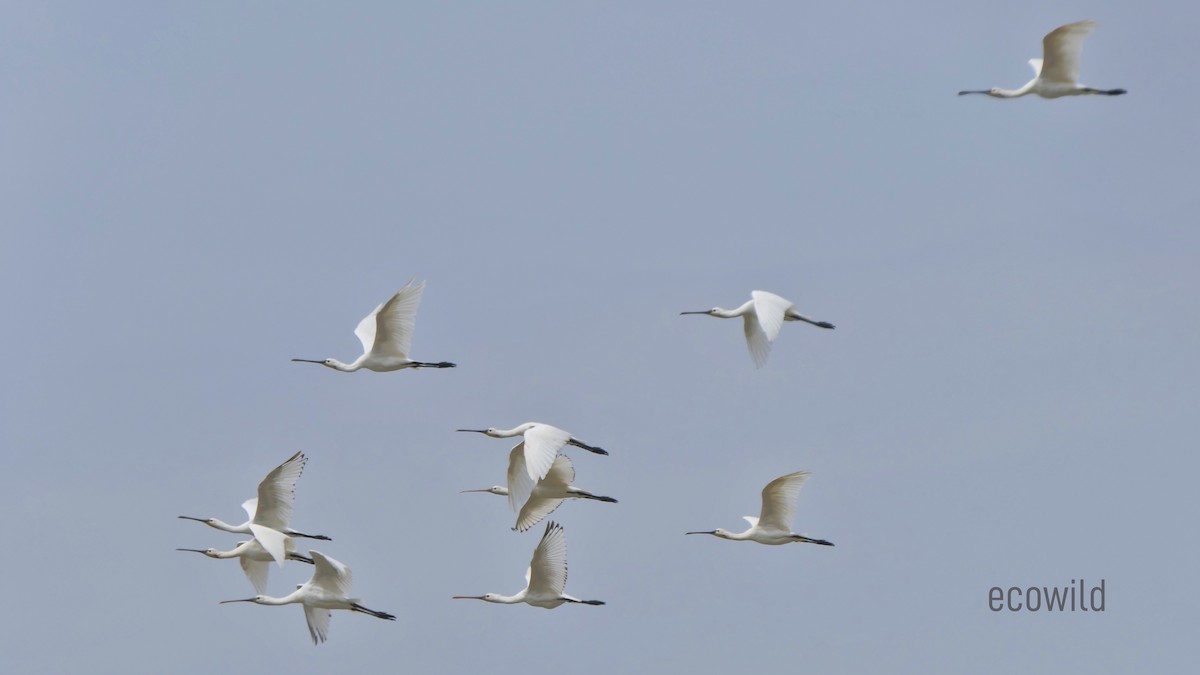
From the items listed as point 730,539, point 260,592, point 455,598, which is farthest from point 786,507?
point 260,592

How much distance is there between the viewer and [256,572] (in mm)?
43469

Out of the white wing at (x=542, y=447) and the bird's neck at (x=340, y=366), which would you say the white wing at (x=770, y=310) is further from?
the bird's neck at (x=340, y=366)

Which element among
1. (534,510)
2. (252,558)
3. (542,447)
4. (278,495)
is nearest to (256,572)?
(252,558)

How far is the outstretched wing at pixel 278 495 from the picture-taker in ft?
131

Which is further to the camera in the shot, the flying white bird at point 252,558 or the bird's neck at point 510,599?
the flying white bird at point 252,558

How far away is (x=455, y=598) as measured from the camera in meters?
41.8

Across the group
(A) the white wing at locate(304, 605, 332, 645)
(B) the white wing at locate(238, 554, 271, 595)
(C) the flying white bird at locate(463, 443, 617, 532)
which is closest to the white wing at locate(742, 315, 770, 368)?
(C) the flying white bird at locate(463, 443, 617, 532)

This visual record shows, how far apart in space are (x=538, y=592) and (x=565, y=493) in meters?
1.52

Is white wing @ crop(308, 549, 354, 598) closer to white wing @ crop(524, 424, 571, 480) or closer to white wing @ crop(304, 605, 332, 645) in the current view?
white wing @ crop(304, 605, 332, 645)

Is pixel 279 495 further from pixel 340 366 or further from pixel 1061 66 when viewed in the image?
pixel 1061 66

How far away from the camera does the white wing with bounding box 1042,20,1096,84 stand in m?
38.2

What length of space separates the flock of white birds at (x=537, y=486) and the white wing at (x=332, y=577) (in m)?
0.01

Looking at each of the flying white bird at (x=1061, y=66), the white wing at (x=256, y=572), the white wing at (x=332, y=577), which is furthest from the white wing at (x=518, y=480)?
the flying white bird at (x=1061, y=66)

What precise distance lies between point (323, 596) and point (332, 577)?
1.24 ft
